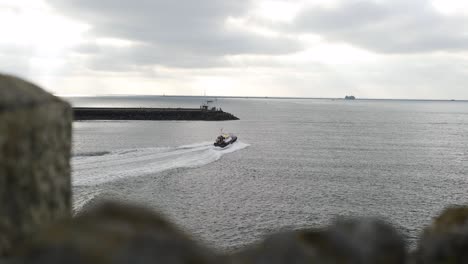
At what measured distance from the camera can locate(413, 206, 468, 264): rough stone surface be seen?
221 inches

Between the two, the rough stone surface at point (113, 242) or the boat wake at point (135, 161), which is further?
the boat wake at point (135, 161)

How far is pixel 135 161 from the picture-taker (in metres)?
51.4

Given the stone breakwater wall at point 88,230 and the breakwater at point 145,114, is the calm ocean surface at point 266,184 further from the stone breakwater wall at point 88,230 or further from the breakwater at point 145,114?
the breakwater at point 145,114

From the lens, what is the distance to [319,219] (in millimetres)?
30562

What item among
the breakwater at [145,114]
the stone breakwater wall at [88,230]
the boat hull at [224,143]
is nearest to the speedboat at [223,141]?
the boat hull at [224,143]

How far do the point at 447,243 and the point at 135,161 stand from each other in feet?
159

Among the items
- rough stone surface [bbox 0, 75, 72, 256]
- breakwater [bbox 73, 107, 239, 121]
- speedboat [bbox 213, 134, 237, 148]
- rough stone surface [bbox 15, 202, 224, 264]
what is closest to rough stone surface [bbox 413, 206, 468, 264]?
rough stone surface [bbox 15, 202, 224, 264]

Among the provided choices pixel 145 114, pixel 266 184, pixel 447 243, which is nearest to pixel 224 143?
pixel 266 184

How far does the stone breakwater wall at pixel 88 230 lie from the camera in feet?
12.5

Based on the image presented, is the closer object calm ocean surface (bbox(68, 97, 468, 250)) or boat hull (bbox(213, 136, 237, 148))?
calm ocean surface (bbox(68, 97, 468, 250))

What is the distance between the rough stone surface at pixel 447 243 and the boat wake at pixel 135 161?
3666 cm

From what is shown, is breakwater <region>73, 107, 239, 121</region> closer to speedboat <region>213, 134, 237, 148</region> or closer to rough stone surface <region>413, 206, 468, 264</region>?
speedboat <region>213, 134, 237, 148</region>

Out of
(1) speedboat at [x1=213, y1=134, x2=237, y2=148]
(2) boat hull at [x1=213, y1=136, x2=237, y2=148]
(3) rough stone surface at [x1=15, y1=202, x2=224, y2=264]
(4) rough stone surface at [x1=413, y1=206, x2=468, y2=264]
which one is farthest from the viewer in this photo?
(1) speedboat at [x1=213, y1=134, x2=237, y2=148]

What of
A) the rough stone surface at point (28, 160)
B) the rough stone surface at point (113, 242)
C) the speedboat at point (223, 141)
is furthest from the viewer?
the speedboat at point (223, 141)
